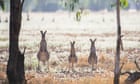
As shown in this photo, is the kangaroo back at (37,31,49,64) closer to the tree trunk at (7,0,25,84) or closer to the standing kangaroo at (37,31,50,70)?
the standing kangaroo at (37,31,50,70)

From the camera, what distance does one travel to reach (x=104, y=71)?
23250 mm

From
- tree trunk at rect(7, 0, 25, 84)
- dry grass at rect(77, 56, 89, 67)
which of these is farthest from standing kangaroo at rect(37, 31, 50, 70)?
tree trunk at rect(7, 0, 25, 84)

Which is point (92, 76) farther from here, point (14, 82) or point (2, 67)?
point (14, 82)

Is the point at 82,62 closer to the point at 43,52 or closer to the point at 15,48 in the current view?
the point at 43,52

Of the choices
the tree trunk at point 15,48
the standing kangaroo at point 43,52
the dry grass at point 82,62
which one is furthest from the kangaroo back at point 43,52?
the tree trunk at point 15,48

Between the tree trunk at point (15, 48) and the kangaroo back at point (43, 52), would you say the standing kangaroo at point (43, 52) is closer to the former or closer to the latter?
the kangaroo back at point (43, 52)

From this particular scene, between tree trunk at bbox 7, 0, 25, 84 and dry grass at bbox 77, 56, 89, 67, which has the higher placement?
tree trunk at bbox 7, 0, 25, 84

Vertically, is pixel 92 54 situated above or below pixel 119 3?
below

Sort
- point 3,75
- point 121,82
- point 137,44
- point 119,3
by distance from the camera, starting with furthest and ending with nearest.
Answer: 1. point 137,44
2. point 3,75
3. point 121,82
4. point 119,3

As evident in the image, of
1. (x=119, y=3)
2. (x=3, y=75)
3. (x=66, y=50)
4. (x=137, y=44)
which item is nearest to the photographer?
(x=119, y=3)

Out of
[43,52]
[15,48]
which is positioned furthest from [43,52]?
[15,48]

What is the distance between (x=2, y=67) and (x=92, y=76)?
14.3ft

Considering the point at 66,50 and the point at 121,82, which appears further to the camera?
the point at 66,50

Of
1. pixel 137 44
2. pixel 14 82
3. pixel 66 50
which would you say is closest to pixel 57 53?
pixel 66 50
